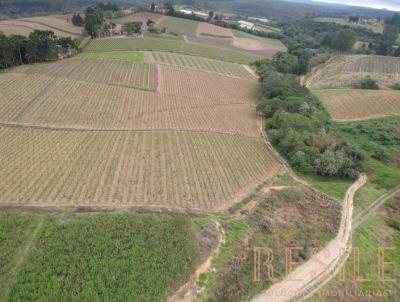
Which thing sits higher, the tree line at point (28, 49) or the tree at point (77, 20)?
the tree at point (77, 20)

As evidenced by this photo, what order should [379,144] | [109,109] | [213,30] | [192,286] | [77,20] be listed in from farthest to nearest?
[213,30], [77,20], [109,109], [379,144], [192,286]

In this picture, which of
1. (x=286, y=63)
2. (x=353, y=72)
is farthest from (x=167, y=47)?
(x=353, y=72)

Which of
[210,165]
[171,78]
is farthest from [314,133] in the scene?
[171,78]

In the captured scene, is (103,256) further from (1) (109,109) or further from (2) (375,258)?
(1) (109,109)

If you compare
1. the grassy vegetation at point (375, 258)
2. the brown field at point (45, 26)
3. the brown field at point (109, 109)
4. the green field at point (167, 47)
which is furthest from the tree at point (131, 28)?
the grassy vegetation at point (375, 258)

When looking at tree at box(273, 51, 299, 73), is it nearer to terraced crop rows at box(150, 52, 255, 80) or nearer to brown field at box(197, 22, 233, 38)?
terraced crop rows at box(150, 52, 255, 80)

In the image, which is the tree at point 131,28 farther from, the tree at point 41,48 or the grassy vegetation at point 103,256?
the grassy vegetation at point 103,256

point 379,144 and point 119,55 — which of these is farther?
point 119,55
